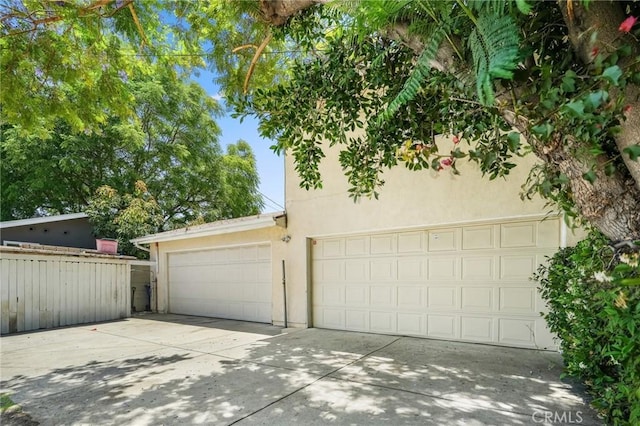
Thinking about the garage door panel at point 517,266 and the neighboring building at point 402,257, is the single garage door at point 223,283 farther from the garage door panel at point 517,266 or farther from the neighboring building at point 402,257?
the garage door panel at point 517,266

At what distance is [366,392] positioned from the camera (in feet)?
12.2

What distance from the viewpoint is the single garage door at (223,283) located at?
8711 mm

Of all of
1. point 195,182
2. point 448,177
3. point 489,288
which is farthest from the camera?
point 195,182

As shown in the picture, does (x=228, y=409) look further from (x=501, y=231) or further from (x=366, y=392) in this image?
(x=501, y=231)

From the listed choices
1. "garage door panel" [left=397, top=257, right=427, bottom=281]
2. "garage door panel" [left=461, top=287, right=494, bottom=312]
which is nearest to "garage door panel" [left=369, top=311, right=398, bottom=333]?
"garage door panel" [left=397, top=257, right=427, bottom=281]

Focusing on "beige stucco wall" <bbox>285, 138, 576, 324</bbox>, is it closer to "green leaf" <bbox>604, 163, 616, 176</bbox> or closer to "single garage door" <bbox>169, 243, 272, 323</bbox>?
"single garage door" <bbox>169, 243, 272, 323</bbox>

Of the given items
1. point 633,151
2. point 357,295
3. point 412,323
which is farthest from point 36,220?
point 633,151

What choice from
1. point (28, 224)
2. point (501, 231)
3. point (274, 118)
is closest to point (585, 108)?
point (274, 118)

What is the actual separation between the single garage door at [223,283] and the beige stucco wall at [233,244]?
0.59 feet

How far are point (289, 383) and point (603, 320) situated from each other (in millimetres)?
3199

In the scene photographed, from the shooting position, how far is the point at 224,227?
888 cm

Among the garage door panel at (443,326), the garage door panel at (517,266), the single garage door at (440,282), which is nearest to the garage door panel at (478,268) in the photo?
the single garage door at (440,282)

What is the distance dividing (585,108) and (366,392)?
337 cm

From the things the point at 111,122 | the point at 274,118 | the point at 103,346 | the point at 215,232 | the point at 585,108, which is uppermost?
the point at 111,122
